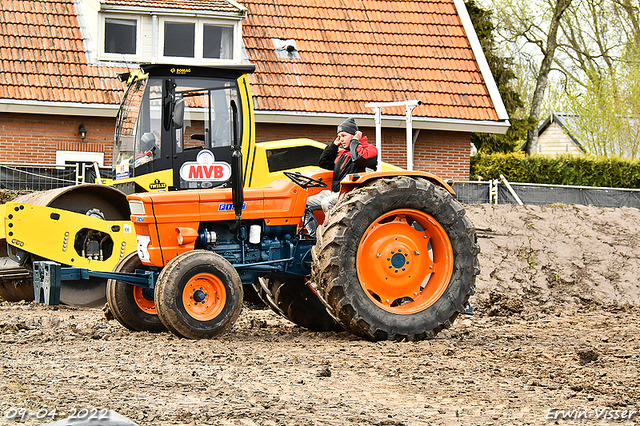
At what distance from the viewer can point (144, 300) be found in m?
7.63

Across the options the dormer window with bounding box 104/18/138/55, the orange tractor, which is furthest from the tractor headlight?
the dormer window with bounding box 104/18/138/55

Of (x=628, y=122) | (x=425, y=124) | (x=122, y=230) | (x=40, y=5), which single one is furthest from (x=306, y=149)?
(x=628, y=122)

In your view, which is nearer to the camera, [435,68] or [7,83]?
[7,83]

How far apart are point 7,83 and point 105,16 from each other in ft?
8.12

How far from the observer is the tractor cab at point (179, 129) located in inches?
370

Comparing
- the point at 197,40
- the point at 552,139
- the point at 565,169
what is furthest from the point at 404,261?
the point at 552,139

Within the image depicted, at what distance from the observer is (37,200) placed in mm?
9711

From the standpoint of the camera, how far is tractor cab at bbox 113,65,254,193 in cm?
941

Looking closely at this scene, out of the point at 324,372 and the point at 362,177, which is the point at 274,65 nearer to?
the point at 362,177

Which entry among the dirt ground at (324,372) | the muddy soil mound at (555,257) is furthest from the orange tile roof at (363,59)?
the dirt ground at (324,372)

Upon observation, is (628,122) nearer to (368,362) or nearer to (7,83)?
(7,83)

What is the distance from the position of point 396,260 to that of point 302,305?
1295 millimetres

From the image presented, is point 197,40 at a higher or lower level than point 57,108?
higher

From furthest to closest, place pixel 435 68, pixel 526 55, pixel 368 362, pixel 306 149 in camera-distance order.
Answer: pixel 526 55, pixel 435 68, pixel 306 149, pixel 368 362
